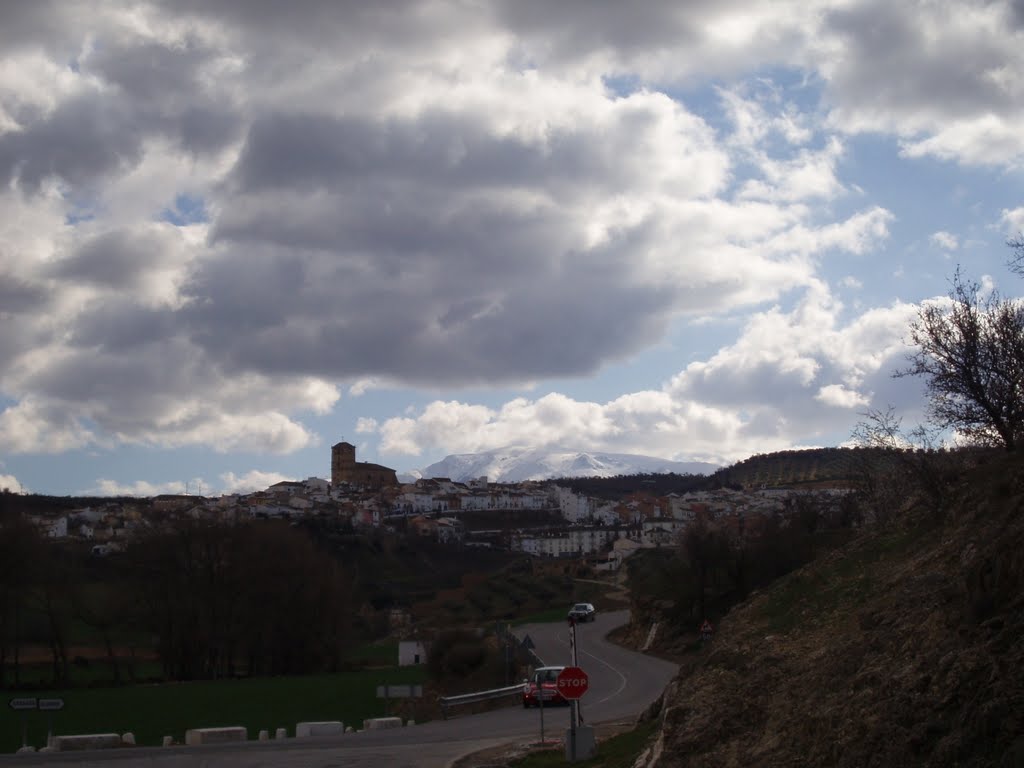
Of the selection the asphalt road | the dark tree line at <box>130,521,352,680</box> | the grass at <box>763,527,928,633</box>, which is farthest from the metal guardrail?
the dark tree line at <box>130,521,352,680</box>

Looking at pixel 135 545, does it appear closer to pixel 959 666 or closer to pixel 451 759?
pixel 451 759

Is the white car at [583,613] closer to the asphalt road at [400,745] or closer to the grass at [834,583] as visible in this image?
the asphalt road at [400,745]

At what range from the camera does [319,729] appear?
29828 mm

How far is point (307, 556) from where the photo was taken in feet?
217

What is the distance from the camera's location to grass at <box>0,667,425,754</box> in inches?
1372

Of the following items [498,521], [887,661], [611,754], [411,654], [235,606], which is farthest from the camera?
[498,521]

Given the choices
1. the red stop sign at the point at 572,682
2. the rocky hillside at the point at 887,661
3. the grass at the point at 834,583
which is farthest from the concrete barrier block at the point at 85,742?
the grass at the point at 834,583

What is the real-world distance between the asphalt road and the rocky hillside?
8660 millimetres

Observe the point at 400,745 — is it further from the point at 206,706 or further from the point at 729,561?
the point at 729,561

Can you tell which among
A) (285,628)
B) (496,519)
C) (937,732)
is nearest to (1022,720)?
(937,732)

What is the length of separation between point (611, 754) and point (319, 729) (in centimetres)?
1464

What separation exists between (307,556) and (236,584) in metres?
4.53

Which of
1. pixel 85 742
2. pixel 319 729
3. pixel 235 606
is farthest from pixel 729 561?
pixel 235 606

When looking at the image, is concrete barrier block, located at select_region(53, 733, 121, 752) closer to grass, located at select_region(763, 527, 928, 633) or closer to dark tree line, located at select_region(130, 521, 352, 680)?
grass, located at select_region(763, 527, 928, 633)
